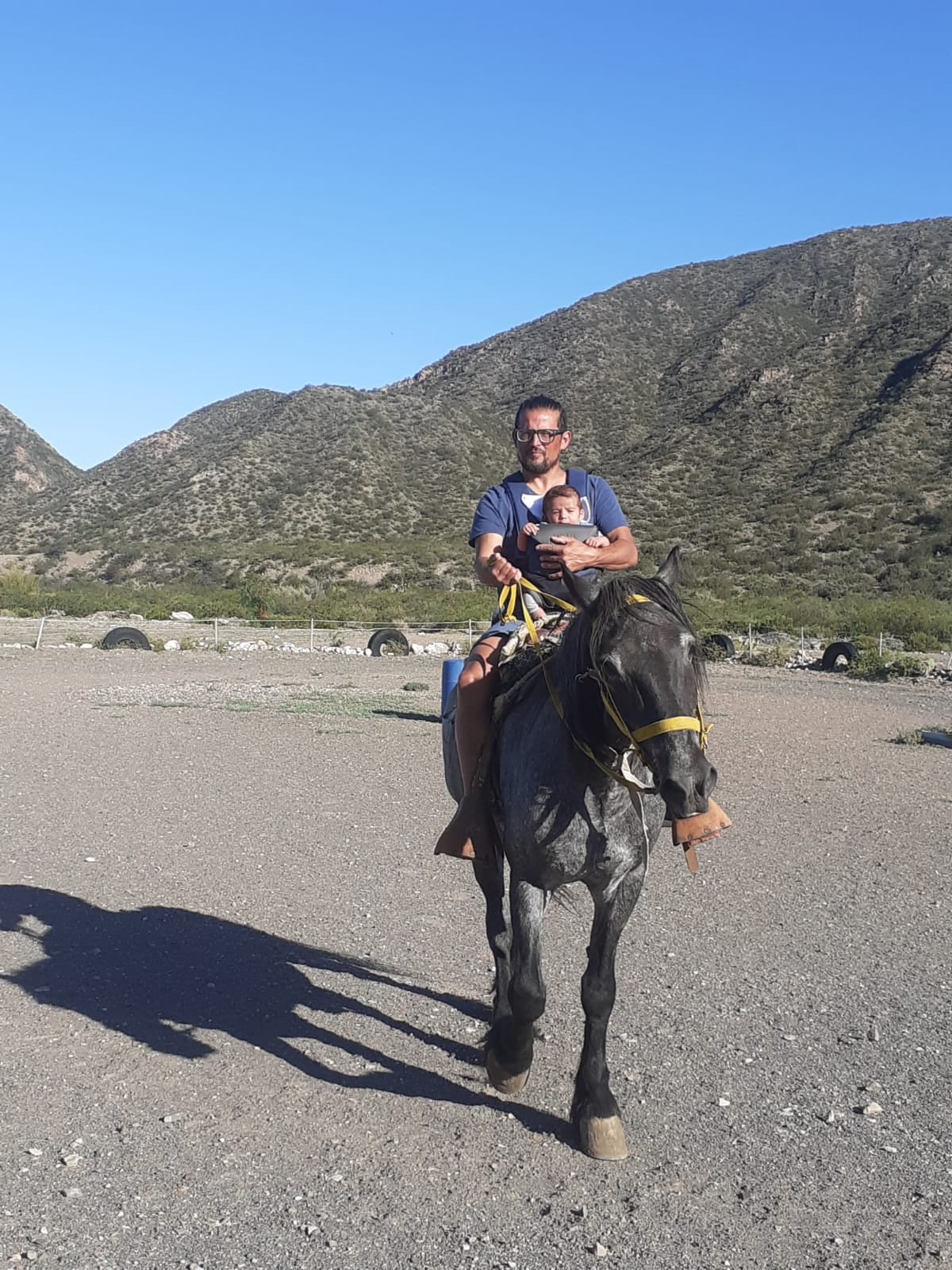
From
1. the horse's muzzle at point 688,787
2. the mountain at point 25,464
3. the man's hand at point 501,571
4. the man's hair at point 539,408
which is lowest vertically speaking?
the horse's muzzle at point 688,787

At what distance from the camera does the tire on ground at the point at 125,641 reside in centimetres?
2992

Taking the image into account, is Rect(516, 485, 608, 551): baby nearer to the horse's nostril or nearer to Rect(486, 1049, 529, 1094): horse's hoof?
the horse's nostril

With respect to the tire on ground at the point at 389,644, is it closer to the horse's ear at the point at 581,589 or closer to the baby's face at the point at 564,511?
the baby's face at the point at 564,511

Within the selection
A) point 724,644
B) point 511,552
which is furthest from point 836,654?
point 511,552

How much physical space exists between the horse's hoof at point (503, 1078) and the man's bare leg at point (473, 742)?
2.71ft

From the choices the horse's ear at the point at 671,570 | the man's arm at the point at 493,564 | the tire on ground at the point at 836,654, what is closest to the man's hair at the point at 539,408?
the man's arm at the point at 493,564

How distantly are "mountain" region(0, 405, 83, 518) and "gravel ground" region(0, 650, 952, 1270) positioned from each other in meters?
77.5

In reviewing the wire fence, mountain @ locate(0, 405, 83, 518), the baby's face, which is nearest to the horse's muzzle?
the baby's face

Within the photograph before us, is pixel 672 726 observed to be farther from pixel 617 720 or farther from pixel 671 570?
pixel 671 570

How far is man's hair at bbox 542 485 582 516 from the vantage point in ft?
16.4

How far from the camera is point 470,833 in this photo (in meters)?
4.94

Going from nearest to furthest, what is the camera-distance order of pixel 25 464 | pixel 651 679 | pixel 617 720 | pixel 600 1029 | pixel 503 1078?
pixel 651 679 → pixel 617 720 → pixel 600 1029 → pixel 503 1078 → pixel 25 464

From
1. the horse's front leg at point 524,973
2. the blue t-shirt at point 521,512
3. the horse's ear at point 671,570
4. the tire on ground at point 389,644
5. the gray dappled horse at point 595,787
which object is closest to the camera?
the gray dappled horse at point 595,787

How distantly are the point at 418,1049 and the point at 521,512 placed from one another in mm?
2420
